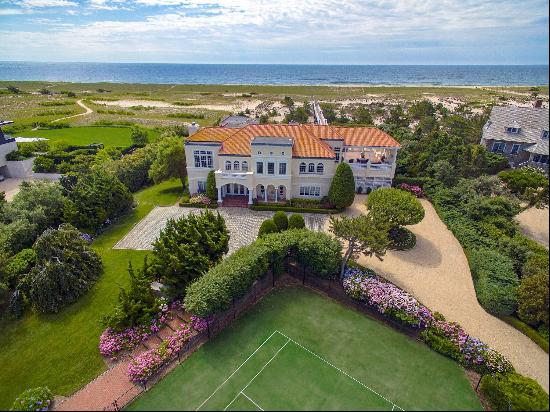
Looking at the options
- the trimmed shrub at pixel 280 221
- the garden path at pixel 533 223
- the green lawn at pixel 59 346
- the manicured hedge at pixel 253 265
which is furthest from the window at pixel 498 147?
the green lawn at pixel 59 346

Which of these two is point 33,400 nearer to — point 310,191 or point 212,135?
point 212,135

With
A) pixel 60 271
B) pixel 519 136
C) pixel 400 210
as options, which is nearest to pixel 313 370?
pixel 400 210

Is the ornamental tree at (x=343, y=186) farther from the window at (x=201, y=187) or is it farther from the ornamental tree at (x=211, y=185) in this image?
the window at (x=201, y=187)

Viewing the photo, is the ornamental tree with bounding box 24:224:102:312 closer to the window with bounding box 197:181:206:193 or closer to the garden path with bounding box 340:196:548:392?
the window with bounding box 197:181:206:193

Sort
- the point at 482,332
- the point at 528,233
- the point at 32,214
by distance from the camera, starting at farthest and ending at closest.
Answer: the point at 528,233
the point at 32,214
the point at 482,332

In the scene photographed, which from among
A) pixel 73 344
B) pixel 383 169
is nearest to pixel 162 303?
pixel 73 344

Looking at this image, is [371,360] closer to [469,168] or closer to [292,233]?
[292,233]
